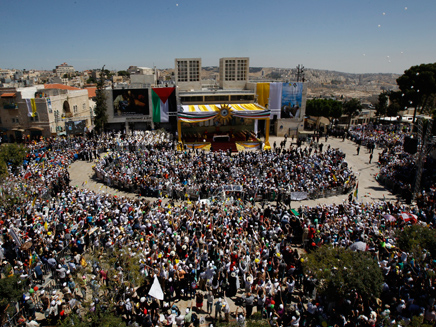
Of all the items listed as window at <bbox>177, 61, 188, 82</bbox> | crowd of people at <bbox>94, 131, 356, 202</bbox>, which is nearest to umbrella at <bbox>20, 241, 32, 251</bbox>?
crowd of people at <bbox>94, 131, 356, 202</bbox>

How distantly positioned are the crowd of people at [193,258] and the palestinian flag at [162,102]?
18.8 metres

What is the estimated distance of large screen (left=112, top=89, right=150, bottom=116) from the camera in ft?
120

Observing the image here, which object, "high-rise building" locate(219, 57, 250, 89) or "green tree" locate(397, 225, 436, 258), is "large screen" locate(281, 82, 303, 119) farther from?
"green tree" locate(397, 225, 436, 258)

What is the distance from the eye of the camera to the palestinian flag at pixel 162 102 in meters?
37.2

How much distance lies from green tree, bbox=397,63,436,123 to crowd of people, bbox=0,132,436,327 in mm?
33139

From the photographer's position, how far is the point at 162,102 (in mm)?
37406

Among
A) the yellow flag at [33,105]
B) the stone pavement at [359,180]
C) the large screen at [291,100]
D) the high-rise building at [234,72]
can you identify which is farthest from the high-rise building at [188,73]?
the stone pavement at [359,180]

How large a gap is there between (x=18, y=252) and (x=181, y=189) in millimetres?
9299

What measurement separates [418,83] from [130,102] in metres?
39.0

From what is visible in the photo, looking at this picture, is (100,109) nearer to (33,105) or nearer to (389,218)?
(33,105)

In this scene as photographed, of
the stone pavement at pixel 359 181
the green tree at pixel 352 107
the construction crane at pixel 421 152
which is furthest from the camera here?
the green tree at pixel 352 107

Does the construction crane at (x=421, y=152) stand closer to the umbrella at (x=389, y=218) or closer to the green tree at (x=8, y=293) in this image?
the umbrella at (x=389, y=218)

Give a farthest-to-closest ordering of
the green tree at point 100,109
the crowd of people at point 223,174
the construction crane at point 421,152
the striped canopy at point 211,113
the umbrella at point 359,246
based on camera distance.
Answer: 1. the green tree at point 100,109
2. the striped canopy at point 211,113
3. the crowd of people at point 223,174
4. the construction crane at point 421,152
5. the umbrella at point 359,246

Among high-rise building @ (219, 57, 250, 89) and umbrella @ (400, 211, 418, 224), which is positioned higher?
high-rise building @ (219, 57, 250, 89)
